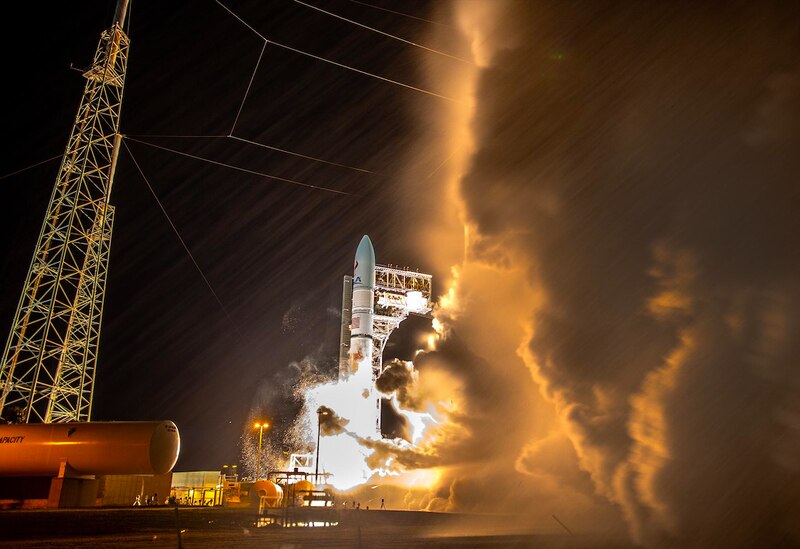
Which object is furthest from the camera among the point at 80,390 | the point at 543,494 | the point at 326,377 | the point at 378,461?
the point at 326,377

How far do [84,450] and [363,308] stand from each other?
103 feet

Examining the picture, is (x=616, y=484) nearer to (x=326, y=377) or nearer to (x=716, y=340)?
(x=716, y=340)

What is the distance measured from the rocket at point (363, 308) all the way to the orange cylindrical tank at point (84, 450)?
94.1 feet

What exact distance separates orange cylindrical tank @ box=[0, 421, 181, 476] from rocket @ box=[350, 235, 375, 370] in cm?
2867

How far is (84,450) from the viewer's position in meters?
30.1

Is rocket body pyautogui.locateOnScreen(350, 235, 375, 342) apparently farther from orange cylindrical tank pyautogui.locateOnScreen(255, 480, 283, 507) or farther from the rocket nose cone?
orange cylindrical tank pyautogui.locateOnScreen(255, 480, 283, 507)

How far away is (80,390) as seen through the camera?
4553 cm

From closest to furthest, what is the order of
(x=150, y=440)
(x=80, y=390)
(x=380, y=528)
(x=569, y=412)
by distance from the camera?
(x=569, y=412) < (x=380, y=528) < (x=150, y=440) < (x=80, y=390)

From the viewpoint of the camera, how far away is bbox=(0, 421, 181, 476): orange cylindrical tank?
30.1 metres

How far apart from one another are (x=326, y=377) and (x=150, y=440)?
54.4 meters

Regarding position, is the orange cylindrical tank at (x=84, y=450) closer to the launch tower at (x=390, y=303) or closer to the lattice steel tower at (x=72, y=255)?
the lattice steel tower at (x=72, y=255)

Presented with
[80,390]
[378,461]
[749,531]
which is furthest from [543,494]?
[80,390]

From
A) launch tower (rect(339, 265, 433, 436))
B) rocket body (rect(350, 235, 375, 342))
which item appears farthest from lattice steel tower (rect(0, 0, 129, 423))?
launch tower (rect(339, 265, 433, 436))

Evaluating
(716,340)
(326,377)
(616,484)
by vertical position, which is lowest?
(616,484)
